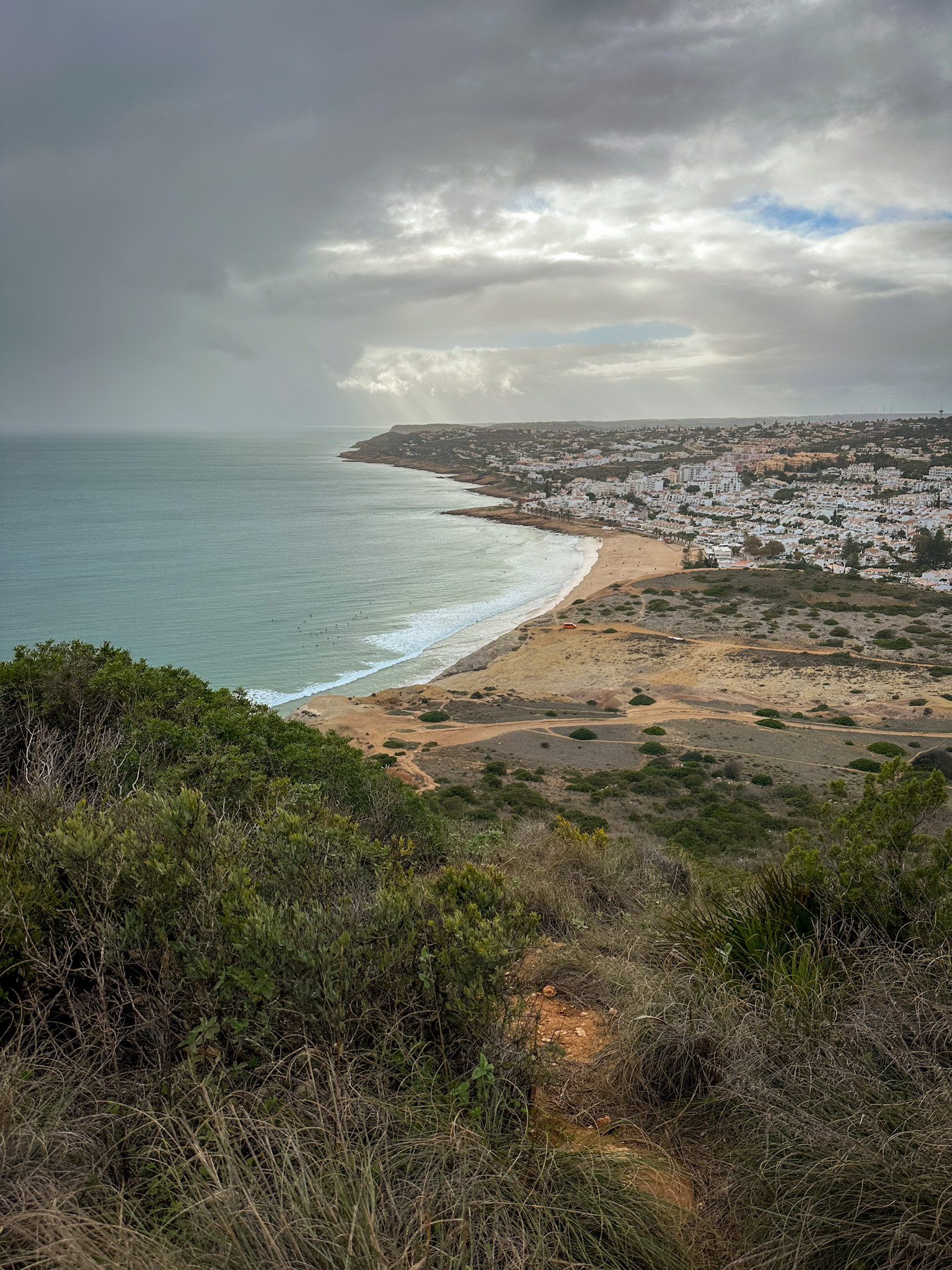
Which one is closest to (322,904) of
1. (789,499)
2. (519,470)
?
(789,499)

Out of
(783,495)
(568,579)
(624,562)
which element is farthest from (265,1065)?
(783,495)

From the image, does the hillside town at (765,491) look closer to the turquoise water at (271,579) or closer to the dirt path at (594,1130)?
the turquoise water at (271,579)

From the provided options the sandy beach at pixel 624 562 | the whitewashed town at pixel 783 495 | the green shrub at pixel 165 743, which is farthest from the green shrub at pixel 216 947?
the whitewashed town at pixel 783 495

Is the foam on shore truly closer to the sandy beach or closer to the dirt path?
the sandy beach

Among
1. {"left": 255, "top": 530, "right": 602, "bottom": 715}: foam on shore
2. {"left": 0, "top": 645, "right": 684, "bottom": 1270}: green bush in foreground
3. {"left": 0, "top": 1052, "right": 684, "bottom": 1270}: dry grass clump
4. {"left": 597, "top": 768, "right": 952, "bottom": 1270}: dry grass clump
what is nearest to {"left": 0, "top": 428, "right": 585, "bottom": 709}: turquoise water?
{"left": 255, "top": 530, "right": 602, "bottom": 715}: foam on shore

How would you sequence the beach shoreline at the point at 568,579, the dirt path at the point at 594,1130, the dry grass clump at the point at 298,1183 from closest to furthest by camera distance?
the dry grass clump at the point at 298,1183 < the dirt path at the point at 594,1130 < the beach shoreline at the point at 568,579
